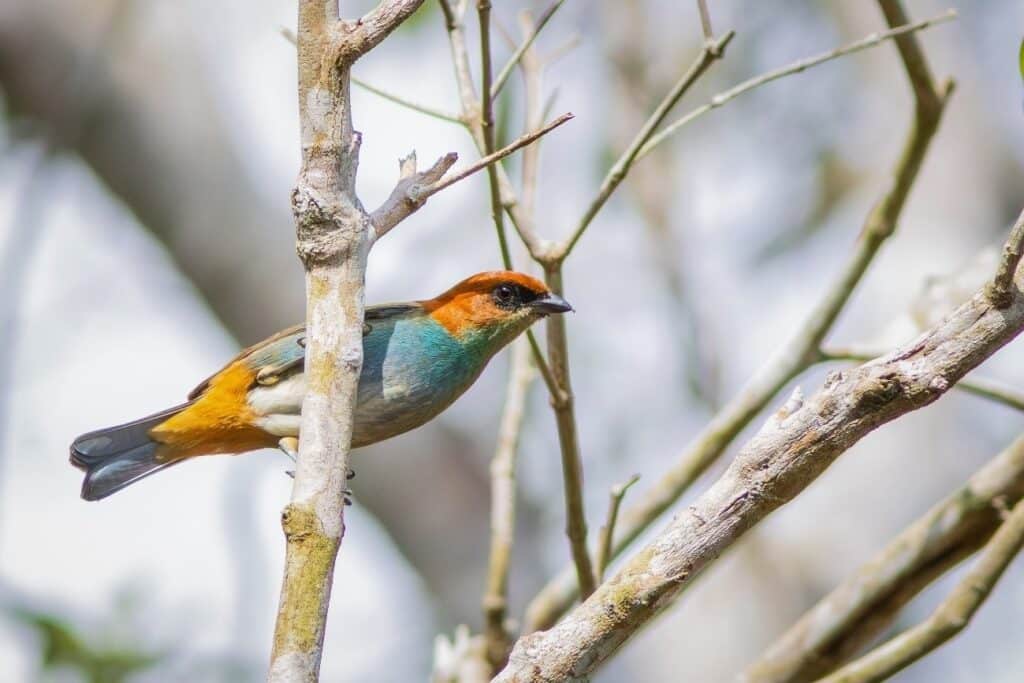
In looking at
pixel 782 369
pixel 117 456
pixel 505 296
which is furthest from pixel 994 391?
pixel 117 456

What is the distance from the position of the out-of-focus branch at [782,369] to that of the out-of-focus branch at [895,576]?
0.57 metres

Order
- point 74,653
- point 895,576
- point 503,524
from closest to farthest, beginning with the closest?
point 895,576 < point 503,524 < point 74,653

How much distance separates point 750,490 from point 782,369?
1.73 m

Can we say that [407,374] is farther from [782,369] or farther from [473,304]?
[782,369]

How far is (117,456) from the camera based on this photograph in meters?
4.21

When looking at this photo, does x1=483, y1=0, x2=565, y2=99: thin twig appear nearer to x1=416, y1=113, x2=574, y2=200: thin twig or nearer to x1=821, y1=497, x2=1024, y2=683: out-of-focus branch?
x1=416, y1=113, x2=574, y2=200: thin twig

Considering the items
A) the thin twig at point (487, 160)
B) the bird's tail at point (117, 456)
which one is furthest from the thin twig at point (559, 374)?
the bird's tail at point (117, 456)

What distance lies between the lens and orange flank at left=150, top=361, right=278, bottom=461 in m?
3.96

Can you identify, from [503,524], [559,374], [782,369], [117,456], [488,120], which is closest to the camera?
[488,120]

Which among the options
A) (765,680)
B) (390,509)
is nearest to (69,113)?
(765,680)

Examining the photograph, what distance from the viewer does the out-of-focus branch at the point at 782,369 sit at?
12.3ft

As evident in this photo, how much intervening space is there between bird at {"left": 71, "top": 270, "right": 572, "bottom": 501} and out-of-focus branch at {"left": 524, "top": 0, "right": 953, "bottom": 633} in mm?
668

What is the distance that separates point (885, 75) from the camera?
1000 centimetres

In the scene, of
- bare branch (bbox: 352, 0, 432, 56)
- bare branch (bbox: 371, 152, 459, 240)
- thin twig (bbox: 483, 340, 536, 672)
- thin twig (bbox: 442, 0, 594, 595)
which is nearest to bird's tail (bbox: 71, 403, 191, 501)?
thin twig (bbox: 483, 340, 536, 672)
